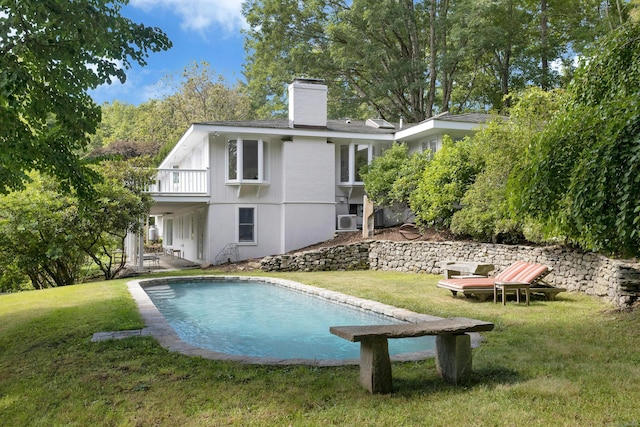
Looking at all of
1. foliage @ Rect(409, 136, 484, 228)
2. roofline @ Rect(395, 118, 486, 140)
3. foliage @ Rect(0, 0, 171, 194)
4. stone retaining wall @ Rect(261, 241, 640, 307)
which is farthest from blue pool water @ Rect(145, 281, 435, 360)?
roofline @ Rect(395, 118, 486, 140)

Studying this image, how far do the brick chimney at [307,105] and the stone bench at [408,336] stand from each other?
16.4m

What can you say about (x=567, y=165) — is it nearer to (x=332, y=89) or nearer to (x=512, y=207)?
(x=512, y=207)

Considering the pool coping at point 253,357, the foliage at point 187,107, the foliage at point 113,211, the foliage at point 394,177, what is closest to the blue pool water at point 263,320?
the pool coping at point 253,357

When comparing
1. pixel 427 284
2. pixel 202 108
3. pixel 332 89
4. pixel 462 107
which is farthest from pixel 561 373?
pixel 202 108

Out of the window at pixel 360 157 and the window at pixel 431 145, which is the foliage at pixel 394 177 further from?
the window at pixel 431 145

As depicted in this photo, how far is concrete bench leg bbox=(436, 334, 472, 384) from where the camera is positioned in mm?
4945

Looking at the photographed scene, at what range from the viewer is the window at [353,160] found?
21.7 metres

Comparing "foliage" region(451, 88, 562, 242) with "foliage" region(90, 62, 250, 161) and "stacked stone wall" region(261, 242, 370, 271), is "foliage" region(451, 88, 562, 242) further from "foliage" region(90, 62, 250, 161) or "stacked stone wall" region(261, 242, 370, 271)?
"foliage" region(90, 62, 250, 161)

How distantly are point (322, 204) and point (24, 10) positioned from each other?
15983 millimetres

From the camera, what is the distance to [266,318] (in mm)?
10617

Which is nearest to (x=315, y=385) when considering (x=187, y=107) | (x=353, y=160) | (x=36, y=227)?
(x=36, y=227)

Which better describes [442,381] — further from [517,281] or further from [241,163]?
[241,163]

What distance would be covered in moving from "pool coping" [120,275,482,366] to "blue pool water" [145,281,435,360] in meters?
0.16

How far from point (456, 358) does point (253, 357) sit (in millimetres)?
2490
